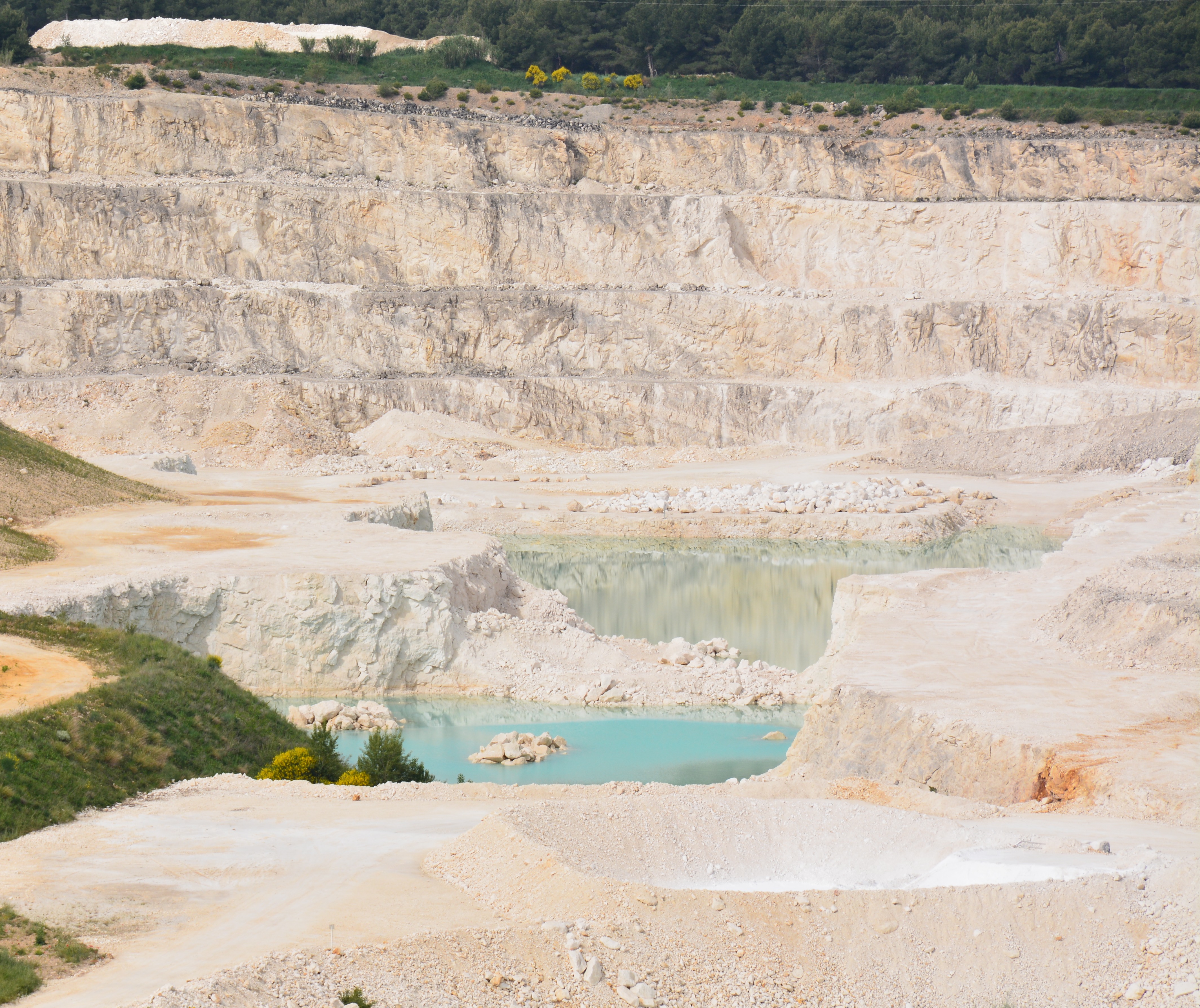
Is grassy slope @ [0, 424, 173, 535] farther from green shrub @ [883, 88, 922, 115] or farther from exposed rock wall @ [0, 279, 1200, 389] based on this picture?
green shrub @ [883, 88, 922, 115]

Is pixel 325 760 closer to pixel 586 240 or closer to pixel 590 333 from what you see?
pixel 590 333

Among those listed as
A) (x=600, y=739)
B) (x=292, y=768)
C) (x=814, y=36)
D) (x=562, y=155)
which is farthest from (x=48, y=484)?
(x=814, y=36)

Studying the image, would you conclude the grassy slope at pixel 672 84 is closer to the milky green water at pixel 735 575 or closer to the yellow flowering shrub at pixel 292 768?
the milky green water at pixel 735 575

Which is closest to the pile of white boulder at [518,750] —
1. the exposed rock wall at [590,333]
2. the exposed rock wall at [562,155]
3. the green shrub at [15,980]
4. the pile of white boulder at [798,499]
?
the green shrub at [15,980]

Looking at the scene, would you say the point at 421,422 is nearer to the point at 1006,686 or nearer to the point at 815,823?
the point at 1006,686

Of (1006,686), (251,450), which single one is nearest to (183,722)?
(1006,686)

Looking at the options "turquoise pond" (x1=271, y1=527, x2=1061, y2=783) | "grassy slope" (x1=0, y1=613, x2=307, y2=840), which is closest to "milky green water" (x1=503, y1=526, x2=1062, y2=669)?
"turquoise pond" (x1=271, y1=527, x2=1061, y2=783)
